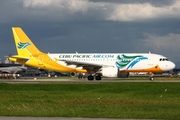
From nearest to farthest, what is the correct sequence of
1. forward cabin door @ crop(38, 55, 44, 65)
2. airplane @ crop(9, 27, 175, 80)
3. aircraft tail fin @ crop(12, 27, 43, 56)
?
airplane @ crop(9, 27, 175, 80), forward cabin door @ crop(38, 55, 44, 65), aircraft tail fin @ crop(12, 27, 43, 56)

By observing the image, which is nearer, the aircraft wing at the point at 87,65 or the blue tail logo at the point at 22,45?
the aircraft wing at the point at 87,65

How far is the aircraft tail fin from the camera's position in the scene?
66.8m

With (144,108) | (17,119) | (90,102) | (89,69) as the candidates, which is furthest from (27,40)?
(17,119)

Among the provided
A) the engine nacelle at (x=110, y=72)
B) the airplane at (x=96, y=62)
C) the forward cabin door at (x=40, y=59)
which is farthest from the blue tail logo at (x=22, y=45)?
the engine nacelle at (x=110, y=72)

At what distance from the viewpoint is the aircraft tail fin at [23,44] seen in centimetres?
6681

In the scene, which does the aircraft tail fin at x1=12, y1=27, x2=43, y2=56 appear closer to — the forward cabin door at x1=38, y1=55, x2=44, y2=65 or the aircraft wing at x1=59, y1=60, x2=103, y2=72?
the forward cabin door at x1=38, y1=55, x2=44, y2=65

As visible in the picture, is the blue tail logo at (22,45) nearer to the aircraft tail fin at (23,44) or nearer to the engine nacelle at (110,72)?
the aircraft tail fin at (23,44)

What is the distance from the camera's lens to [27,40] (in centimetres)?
6838

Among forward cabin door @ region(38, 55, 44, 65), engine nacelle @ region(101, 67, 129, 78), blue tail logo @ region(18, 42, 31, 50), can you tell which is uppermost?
blue tail logo @ region(18, 42, 31, 50)

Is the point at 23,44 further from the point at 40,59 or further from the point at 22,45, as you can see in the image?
the point at 40,59

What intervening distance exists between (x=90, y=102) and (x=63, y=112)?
6141mm

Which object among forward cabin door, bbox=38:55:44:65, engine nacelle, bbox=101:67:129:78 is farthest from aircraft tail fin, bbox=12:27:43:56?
engine nacelle, bbox=101:67:129:78

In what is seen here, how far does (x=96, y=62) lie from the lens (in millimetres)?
63312

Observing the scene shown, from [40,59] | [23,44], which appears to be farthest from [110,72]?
[23,44]
